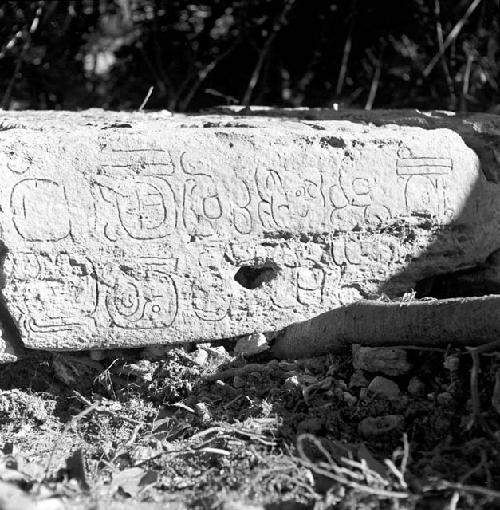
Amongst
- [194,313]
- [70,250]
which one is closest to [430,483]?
[194,313]

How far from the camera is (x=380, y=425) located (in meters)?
2.66

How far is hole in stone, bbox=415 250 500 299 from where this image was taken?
354 centimetres

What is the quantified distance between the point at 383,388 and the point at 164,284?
0.80 metres

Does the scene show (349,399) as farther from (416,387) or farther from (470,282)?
(470,282)

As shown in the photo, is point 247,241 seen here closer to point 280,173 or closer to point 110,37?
point 280,173

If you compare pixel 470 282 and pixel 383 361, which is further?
pixel 470 282

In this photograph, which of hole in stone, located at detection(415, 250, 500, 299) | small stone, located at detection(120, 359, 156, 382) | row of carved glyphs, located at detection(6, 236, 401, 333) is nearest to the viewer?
row of carved glyphs, located at detection(6, 236, 401, 333)

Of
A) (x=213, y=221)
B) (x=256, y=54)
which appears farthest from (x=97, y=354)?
(x=256, y=54)

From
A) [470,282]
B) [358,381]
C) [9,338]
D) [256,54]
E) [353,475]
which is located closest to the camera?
[353,475]

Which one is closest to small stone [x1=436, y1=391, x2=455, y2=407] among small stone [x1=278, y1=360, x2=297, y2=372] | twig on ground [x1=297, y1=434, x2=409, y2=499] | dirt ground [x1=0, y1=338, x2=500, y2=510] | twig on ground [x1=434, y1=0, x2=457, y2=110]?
dirt ground [x1=0, y1=338, x2=500, y2=510]

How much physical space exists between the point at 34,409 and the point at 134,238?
2.15ft

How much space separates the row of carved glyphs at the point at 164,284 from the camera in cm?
296

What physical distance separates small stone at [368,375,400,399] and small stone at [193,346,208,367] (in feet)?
1.98

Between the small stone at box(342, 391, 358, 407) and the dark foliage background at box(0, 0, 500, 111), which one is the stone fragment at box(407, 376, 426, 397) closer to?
the small stone at box(342, 391, 358, 407)
